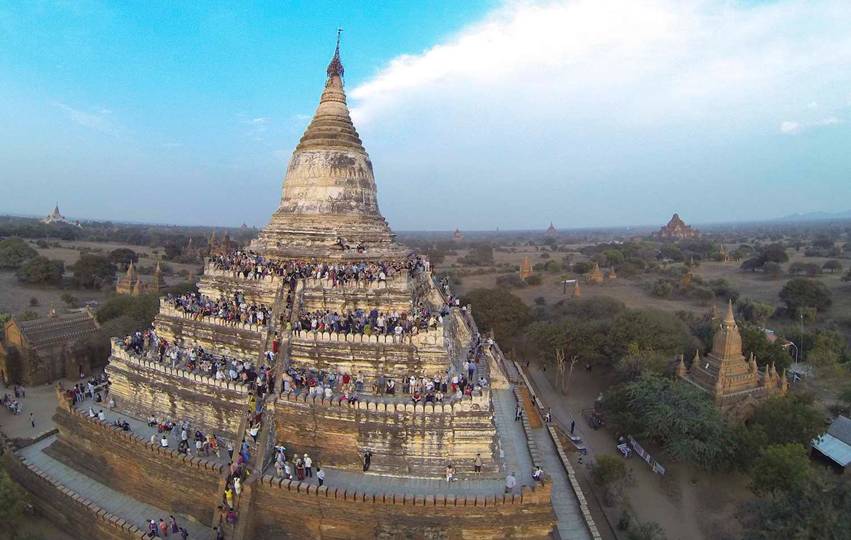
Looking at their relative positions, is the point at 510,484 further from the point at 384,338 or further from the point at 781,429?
the point at 781,429

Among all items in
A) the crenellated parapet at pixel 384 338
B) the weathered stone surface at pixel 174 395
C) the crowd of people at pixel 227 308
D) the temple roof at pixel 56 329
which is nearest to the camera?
the weathered stone surface at pixel 174 395

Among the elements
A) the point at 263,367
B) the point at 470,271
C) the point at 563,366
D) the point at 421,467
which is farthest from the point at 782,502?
the point at 470,271

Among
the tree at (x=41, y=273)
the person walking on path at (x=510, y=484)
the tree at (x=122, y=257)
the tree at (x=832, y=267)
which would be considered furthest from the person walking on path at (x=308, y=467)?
the tree at (x=832, y=267)

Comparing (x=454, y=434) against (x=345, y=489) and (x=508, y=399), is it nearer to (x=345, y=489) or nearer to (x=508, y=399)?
(x=345, y=489)

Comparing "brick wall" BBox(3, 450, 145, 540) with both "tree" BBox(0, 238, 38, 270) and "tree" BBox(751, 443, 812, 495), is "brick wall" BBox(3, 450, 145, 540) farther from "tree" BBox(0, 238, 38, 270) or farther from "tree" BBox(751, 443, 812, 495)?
"tree" BBox(0, 238, 38, 270)

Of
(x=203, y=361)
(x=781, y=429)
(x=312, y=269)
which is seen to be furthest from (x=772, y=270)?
(x=203, y=361)

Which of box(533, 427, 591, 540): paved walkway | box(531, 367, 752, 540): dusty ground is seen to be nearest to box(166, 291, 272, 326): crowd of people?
box(533, 427, 591, 540): paved walkway

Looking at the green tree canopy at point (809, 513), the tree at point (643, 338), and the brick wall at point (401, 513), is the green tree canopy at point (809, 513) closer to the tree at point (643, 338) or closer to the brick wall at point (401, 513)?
the brick wall at point (401, 513)
